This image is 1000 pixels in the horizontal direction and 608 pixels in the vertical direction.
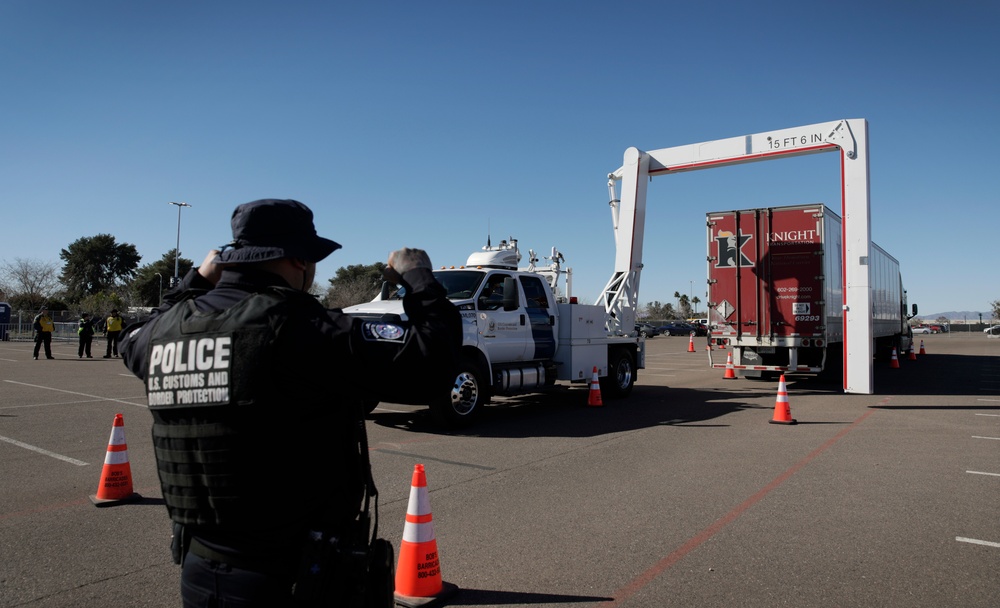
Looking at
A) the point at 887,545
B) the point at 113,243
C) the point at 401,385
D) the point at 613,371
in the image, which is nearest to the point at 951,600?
the point at 887,545

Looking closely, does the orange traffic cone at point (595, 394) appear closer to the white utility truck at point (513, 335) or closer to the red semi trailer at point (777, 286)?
the white utility truck at point (513, 335)

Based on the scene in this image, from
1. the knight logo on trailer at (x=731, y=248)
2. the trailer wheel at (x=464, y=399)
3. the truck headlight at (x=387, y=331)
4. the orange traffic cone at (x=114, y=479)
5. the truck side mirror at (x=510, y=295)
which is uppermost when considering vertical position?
the knight logo on trailer at (x=731, y=248)

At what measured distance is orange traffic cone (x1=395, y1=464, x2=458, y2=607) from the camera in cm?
381

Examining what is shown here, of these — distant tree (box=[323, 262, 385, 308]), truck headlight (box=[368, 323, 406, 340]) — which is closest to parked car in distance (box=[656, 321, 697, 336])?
distant tree (box=[323, 262, 385, 308])

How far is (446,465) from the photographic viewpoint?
7.19m

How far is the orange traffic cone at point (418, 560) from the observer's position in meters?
3.81

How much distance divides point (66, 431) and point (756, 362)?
539 inches

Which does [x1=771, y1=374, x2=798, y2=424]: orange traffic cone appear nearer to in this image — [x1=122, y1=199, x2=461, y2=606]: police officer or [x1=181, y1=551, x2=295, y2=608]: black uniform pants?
[x1=122, y1=199, x2=461, y2=606]: police officer

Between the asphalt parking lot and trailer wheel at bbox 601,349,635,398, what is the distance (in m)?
2.00

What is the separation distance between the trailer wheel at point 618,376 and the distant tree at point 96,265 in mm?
70901

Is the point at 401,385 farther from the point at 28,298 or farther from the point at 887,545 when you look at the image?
the point at 28,298

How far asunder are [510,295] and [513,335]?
2.17ft

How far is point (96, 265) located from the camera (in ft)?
233

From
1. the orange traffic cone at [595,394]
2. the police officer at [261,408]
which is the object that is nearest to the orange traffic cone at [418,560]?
the police officer at [261,408]
